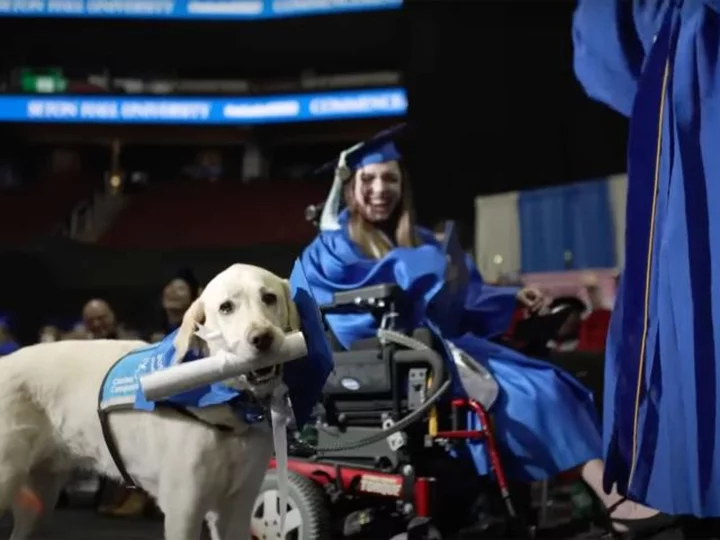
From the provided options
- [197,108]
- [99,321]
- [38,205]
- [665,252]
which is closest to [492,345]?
[665,252]

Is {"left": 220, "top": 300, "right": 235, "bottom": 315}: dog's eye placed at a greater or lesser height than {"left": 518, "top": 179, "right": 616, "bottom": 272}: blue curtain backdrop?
lesser

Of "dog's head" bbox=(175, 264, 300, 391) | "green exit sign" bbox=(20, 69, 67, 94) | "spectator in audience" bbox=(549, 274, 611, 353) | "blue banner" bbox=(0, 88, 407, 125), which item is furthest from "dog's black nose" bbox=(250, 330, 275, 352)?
"green exit sign" bbox=(20, 69, 67, 94)

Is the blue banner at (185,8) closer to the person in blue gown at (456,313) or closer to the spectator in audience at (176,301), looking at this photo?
the spectator in audience at (176,301)

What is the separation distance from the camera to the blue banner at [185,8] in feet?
32.5

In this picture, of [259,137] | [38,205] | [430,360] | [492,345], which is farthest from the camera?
[259,137]

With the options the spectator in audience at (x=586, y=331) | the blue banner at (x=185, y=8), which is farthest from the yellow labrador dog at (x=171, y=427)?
the blue banner at (x=185, y=8)

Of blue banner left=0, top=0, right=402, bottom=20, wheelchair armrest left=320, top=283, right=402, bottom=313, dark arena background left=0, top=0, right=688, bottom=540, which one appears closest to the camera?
wheelchair armrest left=320, top=283, right=402, bottom=313

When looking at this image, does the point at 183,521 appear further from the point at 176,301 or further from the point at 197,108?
the point at 197,108

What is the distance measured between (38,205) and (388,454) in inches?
391

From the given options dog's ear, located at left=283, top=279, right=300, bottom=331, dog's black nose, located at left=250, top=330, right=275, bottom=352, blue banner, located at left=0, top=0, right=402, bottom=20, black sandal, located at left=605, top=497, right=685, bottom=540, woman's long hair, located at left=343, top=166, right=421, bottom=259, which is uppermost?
blue banner, located at left=0, top=0, right=402, bottom=20

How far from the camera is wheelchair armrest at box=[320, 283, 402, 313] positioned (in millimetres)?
2432

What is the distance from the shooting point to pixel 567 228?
7023mm

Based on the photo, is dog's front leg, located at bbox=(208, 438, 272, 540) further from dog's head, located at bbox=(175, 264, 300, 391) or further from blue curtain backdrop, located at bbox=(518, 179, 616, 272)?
blue curtain backdrop, located at bbox=(518, 179, 616, 272)

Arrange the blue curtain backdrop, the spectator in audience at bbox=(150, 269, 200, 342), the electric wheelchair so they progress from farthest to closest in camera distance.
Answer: the blue curtain backdrop
the spectator in audience at bbox=(150, 269, 200, 342)
the electric wheelchair
